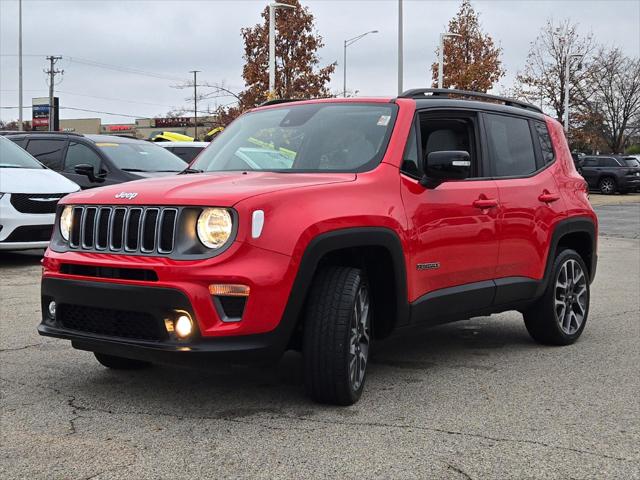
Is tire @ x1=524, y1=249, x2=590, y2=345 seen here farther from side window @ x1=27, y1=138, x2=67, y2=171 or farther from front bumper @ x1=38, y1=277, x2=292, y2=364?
side window @ x1=27, y1=138, x2=67, y2=171

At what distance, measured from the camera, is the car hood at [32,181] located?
35.0 feet

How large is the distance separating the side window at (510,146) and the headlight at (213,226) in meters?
2.44

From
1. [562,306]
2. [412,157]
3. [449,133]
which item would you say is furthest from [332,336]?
[562,306]

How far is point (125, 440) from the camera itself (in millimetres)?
3980

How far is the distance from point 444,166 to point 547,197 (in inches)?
59.9

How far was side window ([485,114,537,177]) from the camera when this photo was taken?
19.6 ft

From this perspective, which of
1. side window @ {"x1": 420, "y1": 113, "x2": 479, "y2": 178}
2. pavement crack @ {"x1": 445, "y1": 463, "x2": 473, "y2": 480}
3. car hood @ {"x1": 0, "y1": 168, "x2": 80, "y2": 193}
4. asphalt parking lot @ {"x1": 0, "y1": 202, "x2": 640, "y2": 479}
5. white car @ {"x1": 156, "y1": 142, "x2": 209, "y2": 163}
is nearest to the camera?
pavement crack @ {"x1": 445, "y1": 463, "x2": 473, "y2": 480}

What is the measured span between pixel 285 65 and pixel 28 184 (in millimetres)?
26933

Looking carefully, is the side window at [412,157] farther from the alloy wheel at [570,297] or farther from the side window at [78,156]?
the side window at [78,156]

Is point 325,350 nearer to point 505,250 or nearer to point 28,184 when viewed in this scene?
point 505,250

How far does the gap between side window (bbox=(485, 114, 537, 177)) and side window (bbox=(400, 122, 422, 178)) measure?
0.88m

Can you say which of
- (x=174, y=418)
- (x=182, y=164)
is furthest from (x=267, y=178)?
(x=182, y=164)

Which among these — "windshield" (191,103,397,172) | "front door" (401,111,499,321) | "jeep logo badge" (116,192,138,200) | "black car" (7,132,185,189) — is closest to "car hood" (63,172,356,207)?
"jeep logo badge" (116,192,138,200)

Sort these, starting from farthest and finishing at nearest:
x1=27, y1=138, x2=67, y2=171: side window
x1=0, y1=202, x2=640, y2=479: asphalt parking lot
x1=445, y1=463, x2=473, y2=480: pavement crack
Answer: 1. x1=27, y1=138, x2=67, y2=171: side window
2. x1=0, y1=202, x2=640, y2=479: asphalt parking lot
3. x1=445, y1=463, x2=473, y2=480: pavement crack
